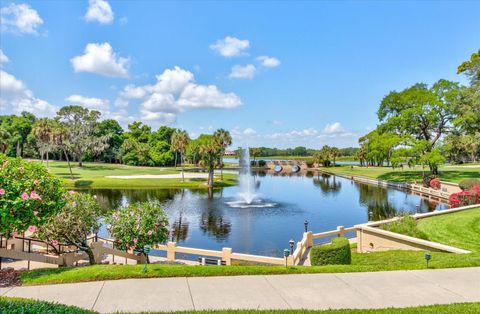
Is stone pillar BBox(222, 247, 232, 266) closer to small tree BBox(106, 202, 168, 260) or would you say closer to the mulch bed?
small tree BBox(106, 202, 168, 260)

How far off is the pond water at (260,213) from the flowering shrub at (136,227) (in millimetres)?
7075

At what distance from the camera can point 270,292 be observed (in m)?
9.30

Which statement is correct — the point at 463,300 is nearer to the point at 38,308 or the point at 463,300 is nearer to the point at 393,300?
the point at 393,300

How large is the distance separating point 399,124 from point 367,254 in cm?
4832

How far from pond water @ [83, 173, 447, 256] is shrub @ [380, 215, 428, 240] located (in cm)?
660

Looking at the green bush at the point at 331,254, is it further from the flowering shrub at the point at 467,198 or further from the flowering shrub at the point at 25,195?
the flowering shrub at the point at 467,198

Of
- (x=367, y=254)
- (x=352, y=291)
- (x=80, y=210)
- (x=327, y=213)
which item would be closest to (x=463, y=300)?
(x=352, y=291)

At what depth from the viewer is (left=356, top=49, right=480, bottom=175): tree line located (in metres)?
53.2

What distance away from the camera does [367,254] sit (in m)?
17.1

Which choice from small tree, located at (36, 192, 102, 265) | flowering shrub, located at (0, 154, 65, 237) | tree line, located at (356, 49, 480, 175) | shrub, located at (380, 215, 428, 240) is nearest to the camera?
Result: flowering shrub, located at (0, 154, 65, 237)

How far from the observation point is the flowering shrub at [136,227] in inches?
618

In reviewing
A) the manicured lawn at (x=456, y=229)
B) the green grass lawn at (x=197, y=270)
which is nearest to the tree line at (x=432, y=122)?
the manicured lawn at (x=456, y=229)

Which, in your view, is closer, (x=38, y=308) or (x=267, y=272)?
(x=38, y=308)

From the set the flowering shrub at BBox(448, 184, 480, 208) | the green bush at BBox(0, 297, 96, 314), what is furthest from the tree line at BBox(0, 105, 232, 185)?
the green bush at BBox(0, 297, 96, 314)
